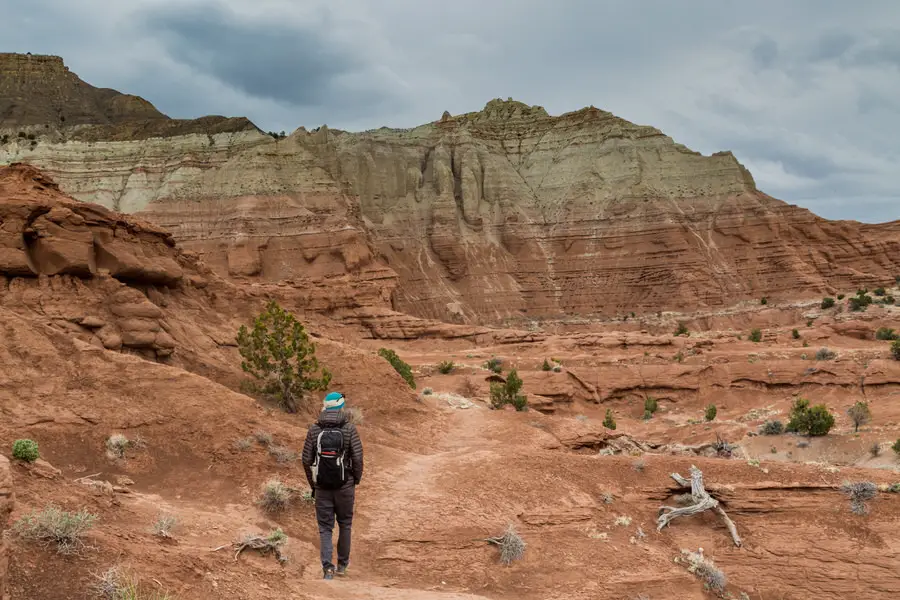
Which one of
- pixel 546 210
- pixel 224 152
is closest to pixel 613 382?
pixel 546 210

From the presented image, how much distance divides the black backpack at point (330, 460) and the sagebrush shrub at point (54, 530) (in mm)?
2193

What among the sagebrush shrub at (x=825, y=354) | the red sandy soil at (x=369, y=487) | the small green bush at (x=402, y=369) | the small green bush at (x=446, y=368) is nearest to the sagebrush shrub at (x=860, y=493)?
the red sandy soil at (x=369, y=487)

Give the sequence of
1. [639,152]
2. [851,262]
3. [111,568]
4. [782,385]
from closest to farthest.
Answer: [111,568] < [782,385] < [851,262] < [639,152]

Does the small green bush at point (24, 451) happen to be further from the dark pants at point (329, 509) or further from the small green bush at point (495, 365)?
the small green bush at point (495, 365)

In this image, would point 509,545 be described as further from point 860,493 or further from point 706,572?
point 860,493

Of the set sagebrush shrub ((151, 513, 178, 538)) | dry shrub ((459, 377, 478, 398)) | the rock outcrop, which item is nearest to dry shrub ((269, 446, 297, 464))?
sagebrush shrub ((151, 513, 178, 538))

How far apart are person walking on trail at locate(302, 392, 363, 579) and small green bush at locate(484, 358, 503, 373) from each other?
28.3m

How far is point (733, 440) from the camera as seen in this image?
21719 millimetres

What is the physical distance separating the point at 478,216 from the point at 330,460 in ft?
197

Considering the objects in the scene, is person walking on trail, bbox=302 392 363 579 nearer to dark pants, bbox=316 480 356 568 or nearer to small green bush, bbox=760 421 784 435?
dark pants, bbox=316 480 356 568

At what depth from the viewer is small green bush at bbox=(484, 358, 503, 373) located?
3584cm

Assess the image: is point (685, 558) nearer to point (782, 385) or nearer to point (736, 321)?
point (782, 385)

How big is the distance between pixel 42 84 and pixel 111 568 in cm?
8669

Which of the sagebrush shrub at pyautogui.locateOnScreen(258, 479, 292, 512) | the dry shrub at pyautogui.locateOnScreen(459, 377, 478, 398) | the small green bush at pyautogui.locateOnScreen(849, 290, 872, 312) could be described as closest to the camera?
the sagebrush shrub at pyautogui.locateOnScreen(258, 479, 292, 512)
